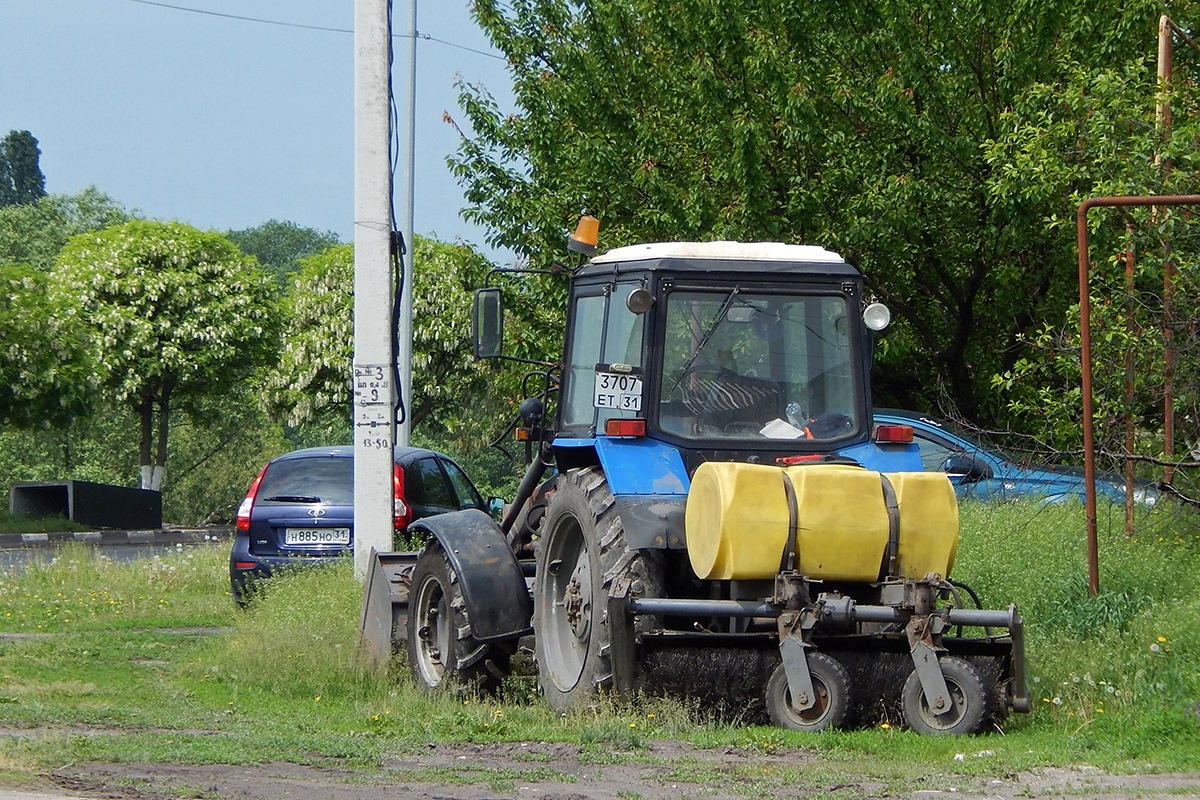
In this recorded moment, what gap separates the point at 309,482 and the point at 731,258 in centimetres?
702

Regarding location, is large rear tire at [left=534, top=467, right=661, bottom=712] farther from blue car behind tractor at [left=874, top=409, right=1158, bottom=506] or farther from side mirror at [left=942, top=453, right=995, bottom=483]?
side mirror at [left=942, top=453, right=995, bottom=483]

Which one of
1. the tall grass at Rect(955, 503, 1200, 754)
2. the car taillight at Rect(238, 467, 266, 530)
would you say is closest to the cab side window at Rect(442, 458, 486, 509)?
the car taillight at Rect(238, 467, 266, 530)

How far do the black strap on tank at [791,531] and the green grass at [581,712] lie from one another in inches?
31.6

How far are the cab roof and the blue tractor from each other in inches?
0.6

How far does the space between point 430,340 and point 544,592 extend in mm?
31272

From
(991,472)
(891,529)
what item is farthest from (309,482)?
(891,529)

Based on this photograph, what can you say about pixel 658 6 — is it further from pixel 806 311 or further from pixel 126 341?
pixel 126 341

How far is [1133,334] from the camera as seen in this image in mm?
11727

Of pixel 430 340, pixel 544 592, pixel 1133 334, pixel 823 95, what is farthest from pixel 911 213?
pixel 430 340

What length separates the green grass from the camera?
6.90 m

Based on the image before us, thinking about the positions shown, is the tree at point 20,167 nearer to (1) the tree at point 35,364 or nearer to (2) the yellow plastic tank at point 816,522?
(1) the tree at point 35,364

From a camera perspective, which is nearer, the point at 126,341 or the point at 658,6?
the point at 658,6

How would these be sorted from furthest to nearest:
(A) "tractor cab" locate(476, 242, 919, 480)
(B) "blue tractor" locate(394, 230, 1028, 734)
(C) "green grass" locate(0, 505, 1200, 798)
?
1. (A) "tractor cab" locate(476, 242, 919, 480)
2. (B) "blue tractor" locate(394, 230, 1028, 734)
3. (C) "green grass" locate(0, 505, 1200, 798)

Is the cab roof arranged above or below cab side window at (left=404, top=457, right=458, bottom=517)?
above
